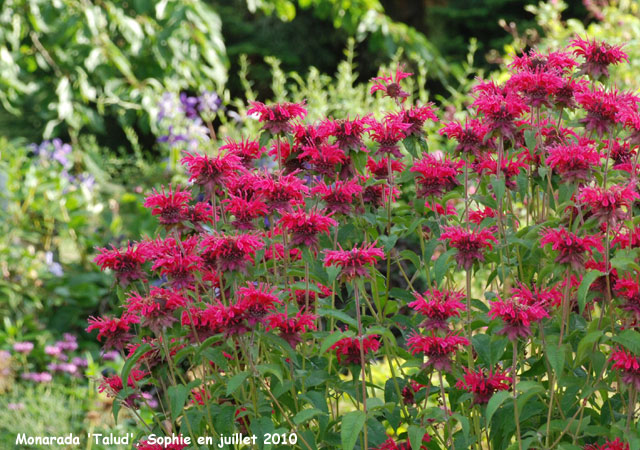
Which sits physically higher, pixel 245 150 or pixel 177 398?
pixel 245 150

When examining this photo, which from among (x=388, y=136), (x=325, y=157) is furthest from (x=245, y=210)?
(x=388, y=136)

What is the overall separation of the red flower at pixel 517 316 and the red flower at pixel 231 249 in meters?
0.43

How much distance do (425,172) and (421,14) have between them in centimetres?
812

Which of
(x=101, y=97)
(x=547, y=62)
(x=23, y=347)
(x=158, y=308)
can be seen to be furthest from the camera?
(x=101, y=97)

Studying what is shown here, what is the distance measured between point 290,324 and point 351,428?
0.21 meters

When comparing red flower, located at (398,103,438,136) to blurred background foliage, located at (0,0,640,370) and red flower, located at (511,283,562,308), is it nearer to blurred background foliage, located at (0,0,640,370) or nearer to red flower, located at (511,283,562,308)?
red flower, located at (511,283,562,308)

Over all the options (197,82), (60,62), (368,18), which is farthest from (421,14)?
(60,62)

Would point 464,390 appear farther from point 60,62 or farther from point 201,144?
point 60,62

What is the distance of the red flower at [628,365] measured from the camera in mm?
1233

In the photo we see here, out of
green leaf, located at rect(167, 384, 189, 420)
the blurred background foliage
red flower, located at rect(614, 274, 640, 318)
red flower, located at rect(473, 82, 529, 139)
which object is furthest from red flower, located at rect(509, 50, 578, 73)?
the blurred background foliage

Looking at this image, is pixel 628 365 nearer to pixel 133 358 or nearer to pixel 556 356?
pixel 556 356

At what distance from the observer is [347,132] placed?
4.69ft

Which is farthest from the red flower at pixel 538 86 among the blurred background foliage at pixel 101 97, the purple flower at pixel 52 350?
the purple flower at pixel 52 350

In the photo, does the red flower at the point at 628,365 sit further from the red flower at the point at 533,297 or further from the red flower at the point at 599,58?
the red flower at the point at 599,58
